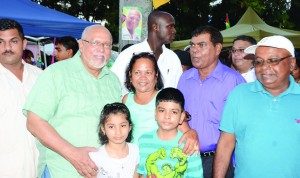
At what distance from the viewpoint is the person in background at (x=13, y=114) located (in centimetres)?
373

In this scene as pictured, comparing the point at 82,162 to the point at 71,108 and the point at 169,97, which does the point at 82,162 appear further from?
the point at 169,97

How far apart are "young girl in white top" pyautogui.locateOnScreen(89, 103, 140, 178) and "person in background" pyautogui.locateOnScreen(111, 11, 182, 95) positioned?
131 cm

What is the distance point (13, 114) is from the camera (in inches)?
148

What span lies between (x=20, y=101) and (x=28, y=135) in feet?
1.14

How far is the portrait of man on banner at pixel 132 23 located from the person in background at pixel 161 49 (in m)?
0.95

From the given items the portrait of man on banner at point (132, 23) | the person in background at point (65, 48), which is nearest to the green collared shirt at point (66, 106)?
the portrait of man on banner at point (132, 23)

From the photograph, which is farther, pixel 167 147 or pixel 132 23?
pixel 132 23

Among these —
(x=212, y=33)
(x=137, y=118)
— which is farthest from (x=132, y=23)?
(x=137, y=118)

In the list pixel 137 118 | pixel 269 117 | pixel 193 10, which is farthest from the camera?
pixel 193 10

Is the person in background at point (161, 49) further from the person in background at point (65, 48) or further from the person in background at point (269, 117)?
the person in background at point (65, 48)

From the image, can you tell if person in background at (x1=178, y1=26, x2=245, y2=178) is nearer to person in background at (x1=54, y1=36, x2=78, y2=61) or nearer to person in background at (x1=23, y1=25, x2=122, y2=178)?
person in background at (x1=23, y1=25, x2=122, y2=178)

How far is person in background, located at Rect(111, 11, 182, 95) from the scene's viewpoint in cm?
477

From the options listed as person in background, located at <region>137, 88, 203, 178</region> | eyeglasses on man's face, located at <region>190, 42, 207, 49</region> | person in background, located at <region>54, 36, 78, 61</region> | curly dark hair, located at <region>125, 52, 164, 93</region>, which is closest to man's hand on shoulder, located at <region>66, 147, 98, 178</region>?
person in background, located at <region>137, 88, 203, 178</region>

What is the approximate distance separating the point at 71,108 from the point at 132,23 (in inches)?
124
